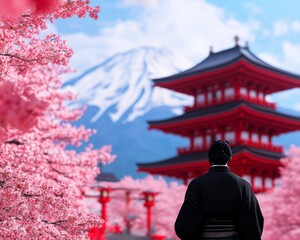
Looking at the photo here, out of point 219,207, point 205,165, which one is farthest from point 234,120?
point 219,207

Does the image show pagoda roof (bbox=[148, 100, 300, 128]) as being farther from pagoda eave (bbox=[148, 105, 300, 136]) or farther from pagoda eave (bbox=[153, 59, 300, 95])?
pagoda eave (bbox=[153, 59, 300, 95])

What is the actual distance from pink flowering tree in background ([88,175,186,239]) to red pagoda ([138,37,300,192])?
2.35 metres

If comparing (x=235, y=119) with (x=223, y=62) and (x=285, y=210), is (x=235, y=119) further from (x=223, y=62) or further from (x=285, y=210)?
(x=285, y=210)

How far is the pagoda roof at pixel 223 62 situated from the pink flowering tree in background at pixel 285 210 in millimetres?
9034

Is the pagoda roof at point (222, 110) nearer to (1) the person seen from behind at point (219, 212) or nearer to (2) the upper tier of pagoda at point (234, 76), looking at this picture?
(2) the upper tier of pagoda at point (234, 76)

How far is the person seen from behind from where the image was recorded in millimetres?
5203

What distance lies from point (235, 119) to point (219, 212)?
92.6 ft

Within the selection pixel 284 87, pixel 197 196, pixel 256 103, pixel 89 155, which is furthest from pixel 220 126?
pixel 197 196

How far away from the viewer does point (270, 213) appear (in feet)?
85.7

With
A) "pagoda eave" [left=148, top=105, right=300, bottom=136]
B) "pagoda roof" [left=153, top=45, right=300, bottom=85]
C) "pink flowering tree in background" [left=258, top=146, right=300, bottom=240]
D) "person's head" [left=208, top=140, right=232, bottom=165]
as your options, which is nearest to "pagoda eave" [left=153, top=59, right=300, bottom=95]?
"pagoda roof" [left=153, top=45, right=300, bottom=85]

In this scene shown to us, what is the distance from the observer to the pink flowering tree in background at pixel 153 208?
3675 centimetres

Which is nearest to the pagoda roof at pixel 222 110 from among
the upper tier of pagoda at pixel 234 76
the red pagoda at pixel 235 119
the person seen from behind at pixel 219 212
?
the red pagoda at pixel 235 119

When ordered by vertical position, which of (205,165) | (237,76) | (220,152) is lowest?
(220,152)

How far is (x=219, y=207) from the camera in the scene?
521 centimetres
